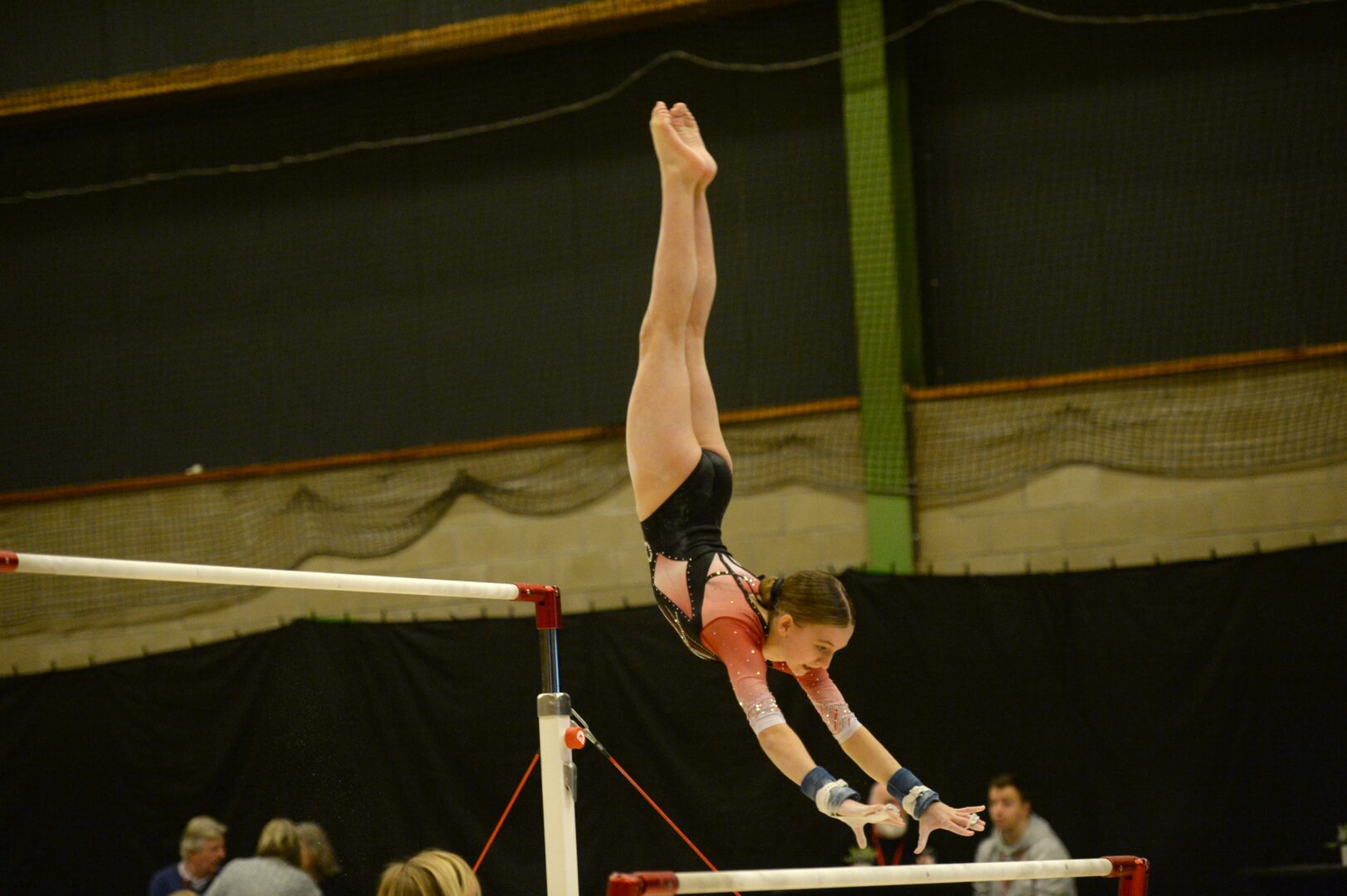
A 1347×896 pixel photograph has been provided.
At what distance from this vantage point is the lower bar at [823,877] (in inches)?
110

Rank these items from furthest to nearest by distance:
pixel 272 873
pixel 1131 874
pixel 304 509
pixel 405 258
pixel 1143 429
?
pixel 405 258 → pixel 304 509 → pixel 1143 429 → pixel 272 873 → pixel 1131 874

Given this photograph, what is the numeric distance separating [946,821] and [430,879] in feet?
3.82

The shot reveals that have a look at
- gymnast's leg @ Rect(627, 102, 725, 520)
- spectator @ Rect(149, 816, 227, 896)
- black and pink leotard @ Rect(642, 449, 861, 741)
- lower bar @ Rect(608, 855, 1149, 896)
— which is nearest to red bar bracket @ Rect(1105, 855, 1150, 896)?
lower bar @ Rect(608, 855, 1149, 896)

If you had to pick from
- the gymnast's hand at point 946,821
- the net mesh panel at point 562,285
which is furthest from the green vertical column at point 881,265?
the gymnast's hand at point 946,821

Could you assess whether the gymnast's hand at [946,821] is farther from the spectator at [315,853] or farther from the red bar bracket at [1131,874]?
the spectator at [315,853]

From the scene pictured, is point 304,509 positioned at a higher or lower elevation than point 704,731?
higher

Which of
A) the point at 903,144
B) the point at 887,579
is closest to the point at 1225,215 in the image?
the point at 903,144


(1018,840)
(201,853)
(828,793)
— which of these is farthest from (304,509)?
(828,793)

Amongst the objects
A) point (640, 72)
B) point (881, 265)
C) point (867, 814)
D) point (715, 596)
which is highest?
point (640, 72)

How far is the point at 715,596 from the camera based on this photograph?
353cm

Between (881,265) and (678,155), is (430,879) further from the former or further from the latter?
(881,265)

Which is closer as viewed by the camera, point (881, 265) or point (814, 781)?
point (814, 781)

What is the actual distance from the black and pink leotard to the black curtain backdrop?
9.41ft

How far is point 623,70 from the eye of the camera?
8.54 metres
